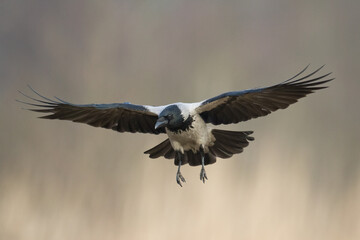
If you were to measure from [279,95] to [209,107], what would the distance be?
108cm

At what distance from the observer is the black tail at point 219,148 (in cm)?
815

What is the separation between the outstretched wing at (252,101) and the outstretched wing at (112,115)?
851 mm

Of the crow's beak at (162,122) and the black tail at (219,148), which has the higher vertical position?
the crow's beak at (162,122)

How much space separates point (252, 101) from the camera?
7562 millimetres

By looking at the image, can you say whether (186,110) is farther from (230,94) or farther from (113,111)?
(113,111)

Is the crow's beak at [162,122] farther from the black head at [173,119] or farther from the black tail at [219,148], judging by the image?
the black tail at [219,148]

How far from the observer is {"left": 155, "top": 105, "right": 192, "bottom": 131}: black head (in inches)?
289

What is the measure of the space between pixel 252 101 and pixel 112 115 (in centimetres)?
228

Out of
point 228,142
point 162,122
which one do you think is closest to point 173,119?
point 162,122

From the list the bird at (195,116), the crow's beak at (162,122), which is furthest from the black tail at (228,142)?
the crow's beak at (162,122)

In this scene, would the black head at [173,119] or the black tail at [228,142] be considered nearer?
the black head at [173,119]

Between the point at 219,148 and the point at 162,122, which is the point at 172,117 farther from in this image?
the point at 219,148

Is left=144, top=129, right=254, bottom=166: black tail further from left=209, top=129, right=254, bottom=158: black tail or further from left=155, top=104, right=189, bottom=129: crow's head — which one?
left=155, top=104, right=189, bottom=129: crow's head

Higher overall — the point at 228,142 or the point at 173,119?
the point at 173,119
